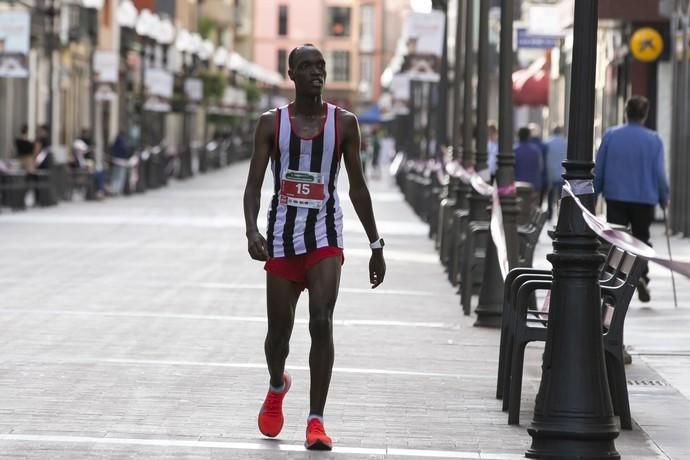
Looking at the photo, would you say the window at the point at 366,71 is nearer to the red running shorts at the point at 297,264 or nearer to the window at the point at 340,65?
the window at the point at 340,65

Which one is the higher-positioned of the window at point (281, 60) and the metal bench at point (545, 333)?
the window at point (281, 60)

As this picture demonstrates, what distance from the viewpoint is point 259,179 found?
9.19m

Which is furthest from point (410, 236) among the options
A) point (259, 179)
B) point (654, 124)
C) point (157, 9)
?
point (157, 9)

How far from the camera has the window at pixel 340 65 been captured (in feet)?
571

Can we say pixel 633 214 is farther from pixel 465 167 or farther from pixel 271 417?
pixel 271 417

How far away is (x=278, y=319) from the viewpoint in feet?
30.0

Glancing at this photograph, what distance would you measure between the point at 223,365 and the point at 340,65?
163431 millimetres

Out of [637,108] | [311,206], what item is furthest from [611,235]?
[637,108]

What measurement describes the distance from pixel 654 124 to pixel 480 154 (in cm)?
1609

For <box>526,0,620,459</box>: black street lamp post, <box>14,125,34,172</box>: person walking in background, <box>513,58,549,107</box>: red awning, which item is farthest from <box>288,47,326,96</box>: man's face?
<box>513,58,549,107</box>: red awning

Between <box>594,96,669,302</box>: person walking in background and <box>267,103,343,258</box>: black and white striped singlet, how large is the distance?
27.2 feet

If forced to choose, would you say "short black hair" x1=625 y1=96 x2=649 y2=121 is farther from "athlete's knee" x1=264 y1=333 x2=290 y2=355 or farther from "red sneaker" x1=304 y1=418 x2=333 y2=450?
"red sneaker" x1=304 y1=418 x2=333 y2=450

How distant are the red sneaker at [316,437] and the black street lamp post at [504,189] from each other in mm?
6795

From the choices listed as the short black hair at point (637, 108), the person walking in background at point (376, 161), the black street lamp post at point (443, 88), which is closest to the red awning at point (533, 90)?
the black street lamp post at point (443, 88)
